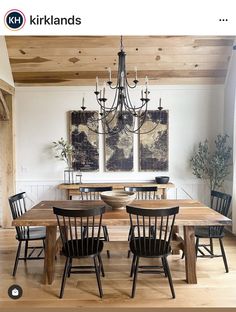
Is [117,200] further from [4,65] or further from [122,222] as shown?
[4,65]

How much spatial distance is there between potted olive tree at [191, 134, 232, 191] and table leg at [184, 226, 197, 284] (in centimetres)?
207

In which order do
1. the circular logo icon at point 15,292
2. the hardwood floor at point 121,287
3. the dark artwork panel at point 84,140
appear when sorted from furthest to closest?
the dark artwork panel at point 84,140 → the circular logo icon at point 15,292 → the hardwood floor at point 121,287

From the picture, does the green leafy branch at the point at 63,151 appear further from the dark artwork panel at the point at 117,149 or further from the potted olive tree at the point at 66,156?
the dark artwork panel at the point at 117,149

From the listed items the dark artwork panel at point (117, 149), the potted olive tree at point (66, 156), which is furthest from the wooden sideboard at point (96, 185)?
the dark artwork panel at point (117, 149)

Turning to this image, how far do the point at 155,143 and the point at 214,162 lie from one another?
3.51 feet

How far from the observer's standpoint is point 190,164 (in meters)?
5.09

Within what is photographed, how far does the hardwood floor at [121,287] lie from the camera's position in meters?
2.52

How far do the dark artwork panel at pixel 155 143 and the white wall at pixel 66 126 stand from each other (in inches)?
4.1
